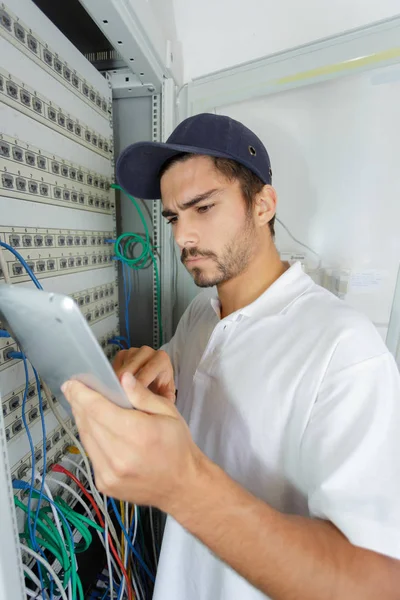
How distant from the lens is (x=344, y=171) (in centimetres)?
100

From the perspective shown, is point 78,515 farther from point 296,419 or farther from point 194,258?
point 194,258

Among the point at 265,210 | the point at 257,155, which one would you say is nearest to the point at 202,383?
the point at 265,210

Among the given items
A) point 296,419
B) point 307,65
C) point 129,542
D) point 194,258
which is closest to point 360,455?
point 296,419

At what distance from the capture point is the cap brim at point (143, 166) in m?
0.79

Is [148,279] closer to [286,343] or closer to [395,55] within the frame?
[286,343]

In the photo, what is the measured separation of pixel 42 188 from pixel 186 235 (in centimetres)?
37

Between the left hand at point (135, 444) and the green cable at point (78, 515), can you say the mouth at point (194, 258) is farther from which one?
the green cable at point (78, 515)

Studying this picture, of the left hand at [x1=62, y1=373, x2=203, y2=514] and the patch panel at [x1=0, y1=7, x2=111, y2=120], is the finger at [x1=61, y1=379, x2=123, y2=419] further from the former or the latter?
the patch panel at [x1=0, y1=7, x2=111, y2=120]

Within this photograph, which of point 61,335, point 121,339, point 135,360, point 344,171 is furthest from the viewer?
point 121,339

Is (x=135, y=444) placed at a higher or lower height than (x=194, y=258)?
lower

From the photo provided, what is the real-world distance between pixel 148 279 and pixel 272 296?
650 millimetres

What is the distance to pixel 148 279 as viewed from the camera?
3.95ft

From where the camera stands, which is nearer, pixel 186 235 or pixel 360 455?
pixel 360 455

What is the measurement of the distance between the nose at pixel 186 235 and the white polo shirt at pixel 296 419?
0.24 meters
